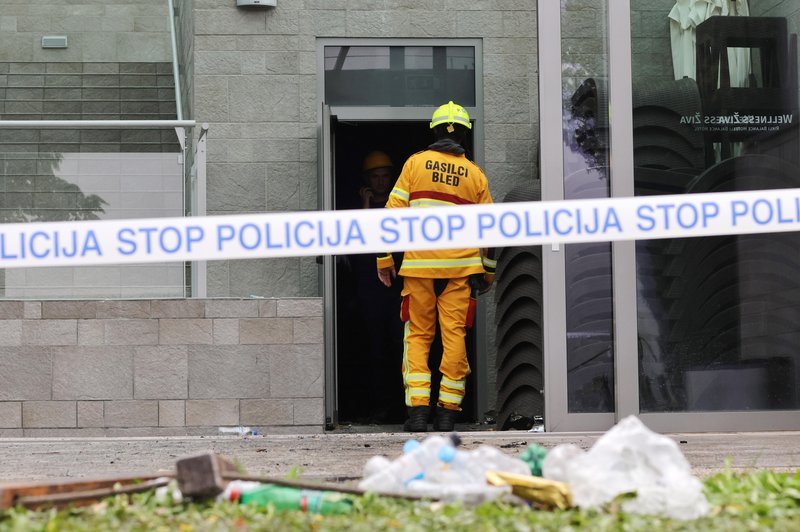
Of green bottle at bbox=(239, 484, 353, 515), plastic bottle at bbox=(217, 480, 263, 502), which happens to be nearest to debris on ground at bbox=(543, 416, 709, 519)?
green bottle at bbox=(239, 484, 353, 515)

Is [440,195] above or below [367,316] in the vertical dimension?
above

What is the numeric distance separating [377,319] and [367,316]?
0.10 m

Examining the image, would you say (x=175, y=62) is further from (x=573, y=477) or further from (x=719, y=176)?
(x=573, y=477)

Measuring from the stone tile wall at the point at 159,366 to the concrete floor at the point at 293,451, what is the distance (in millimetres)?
567

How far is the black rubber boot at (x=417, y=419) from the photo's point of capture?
24.9 ft

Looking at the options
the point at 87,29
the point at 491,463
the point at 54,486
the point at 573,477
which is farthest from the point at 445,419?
the point at 87,29

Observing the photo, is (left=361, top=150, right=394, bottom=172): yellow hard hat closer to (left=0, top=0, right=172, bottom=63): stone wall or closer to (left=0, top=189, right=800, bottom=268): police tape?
(left=0, top=0, right=172, bottom=63): stone wall

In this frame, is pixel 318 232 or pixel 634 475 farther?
pixel 318 232

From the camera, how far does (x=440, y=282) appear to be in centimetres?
768

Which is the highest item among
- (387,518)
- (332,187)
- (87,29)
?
(87,29)

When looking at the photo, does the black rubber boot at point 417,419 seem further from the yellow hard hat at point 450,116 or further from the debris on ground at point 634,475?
the debris on ground at point 634,475

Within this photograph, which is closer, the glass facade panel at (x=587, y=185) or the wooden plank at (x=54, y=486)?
the wooden plank at (x=54, y=486)

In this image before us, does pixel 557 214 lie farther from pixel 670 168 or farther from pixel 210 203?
pixel 210 203

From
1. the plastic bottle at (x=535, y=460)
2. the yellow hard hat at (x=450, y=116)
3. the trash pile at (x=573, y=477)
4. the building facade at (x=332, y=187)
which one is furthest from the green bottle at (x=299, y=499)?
the yellow hard hat at (x=450, y=116)
